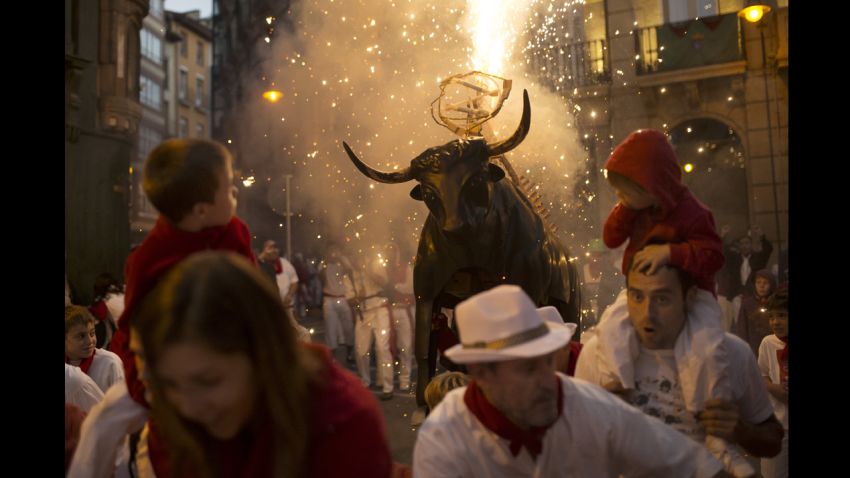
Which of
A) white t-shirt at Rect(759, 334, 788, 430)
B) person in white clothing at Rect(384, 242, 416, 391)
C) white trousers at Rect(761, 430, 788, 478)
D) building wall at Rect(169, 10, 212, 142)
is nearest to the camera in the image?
white trousers at Rect(761, 430, 788, 478)

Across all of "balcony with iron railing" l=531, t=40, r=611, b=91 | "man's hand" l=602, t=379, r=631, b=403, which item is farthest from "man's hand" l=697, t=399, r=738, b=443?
"balcony with iron railing" l=531, t=40, r=611, b=91

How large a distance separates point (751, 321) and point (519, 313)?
225 inches

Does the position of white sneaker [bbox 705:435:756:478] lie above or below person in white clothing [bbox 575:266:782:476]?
below

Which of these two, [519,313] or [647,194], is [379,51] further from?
[519,313]

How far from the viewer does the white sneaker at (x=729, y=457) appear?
2.41 metres

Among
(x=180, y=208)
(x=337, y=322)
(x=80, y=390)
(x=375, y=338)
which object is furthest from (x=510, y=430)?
(x=337, y=322)

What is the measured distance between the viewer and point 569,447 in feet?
7.14

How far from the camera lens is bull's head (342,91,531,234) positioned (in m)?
4.25

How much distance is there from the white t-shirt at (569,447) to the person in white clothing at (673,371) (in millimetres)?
379

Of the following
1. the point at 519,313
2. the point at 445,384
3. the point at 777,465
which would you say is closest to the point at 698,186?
the point at 777,465

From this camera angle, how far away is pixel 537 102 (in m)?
7.54

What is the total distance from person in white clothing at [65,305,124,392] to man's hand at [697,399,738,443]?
120 inches

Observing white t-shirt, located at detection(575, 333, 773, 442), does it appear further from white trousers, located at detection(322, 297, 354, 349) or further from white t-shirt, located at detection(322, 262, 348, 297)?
white trousers, located at detection(322, 297, 354, 349)

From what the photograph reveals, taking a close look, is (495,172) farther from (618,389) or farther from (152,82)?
(152,82)
